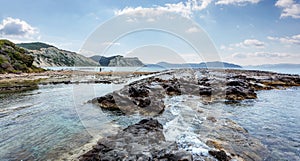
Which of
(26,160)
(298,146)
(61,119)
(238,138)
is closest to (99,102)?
(61,119)

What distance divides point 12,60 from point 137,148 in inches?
3229

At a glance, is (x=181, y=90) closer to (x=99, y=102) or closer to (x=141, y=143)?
(x=99, y=102)

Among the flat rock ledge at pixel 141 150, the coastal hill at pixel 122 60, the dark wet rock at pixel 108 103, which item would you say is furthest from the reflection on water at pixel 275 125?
the coastal hill at pixel 122 60

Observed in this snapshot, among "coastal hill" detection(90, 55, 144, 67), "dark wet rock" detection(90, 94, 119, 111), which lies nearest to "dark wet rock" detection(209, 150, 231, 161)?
"dark wet rock" detection(90, 94, 119, 111)

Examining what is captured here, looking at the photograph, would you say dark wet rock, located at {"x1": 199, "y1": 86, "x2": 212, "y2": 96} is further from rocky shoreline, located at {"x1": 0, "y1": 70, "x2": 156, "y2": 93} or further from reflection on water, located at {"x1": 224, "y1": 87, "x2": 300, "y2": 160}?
rocky shoreline, located at {"x1": 0, "y1": 70, "x2": 156, "y2": 93}

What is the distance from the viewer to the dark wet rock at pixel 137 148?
726 centimetres

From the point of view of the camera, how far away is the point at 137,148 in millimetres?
8188

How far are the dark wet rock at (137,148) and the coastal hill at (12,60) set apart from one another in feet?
230

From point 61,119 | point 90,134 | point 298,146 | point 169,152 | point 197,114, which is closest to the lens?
point 169,152

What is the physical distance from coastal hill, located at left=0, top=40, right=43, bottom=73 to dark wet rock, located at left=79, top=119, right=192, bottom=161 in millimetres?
69998

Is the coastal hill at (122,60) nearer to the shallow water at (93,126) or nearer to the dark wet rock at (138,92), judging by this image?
the dark wet rock at (138,92)

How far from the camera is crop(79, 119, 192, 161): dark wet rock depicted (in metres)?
7.26

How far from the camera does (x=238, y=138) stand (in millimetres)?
11227

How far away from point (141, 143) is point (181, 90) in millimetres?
22657
